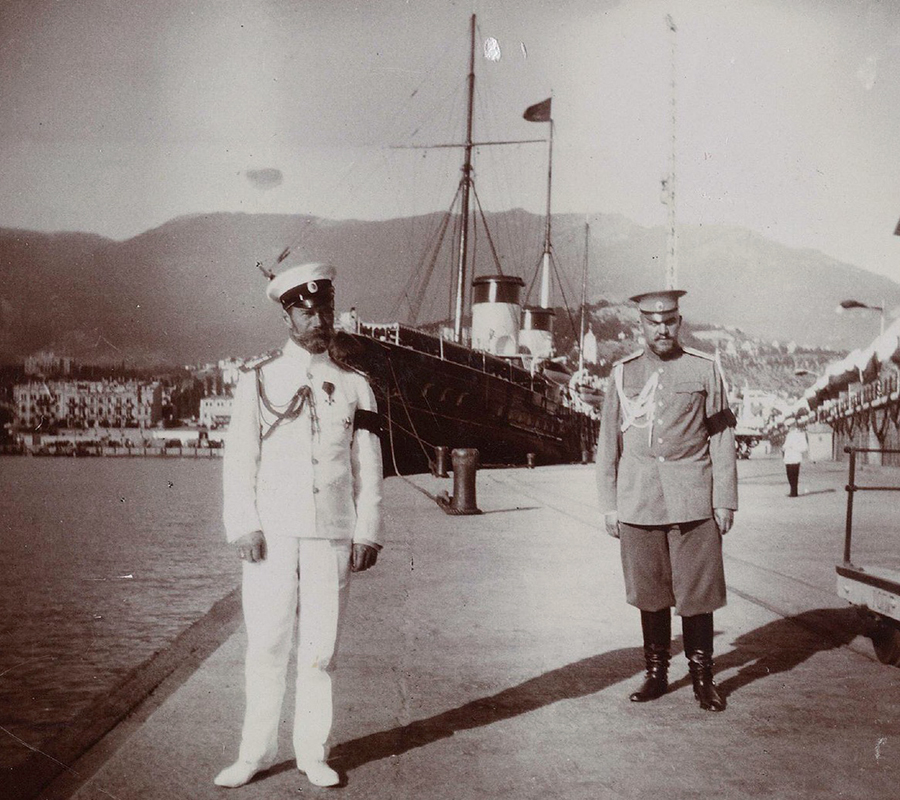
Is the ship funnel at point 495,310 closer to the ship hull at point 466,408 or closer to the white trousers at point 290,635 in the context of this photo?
the ship hull at point 466,408

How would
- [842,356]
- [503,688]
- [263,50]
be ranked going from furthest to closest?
[842,356], [503,688], [263,50]

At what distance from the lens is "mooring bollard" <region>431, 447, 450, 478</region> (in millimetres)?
19734

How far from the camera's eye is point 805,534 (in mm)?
10445

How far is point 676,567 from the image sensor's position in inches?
167

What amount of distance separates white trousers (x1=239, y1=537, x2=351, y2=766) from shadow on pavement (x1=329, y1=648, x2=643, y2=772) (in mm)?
235

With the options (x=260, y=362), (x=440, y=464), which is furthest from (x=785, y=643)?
(x=440, y=464)

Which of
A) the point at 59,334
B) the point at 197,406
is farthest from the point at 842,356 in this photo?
the point at 59,334

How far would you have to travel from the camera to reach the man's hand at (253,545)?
308 centimetres

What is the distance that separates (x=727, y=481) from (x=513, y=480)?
14.9 m

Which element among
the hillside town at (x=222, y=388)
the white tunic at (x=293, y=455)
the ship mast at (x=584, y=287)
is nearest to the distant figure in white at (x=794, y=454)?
the hillside town at (x=222, y=388)

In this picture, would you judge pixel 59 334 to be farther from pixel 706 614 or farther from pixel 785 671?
pixel 785 671

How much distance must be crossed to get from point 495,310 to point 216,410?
23050mm

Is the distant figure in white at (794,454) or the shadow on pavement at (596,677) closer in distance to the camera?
the shadow on pavement at (596,677)

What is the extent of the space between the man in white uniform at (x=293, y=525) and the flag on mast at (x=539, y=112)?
191cm
